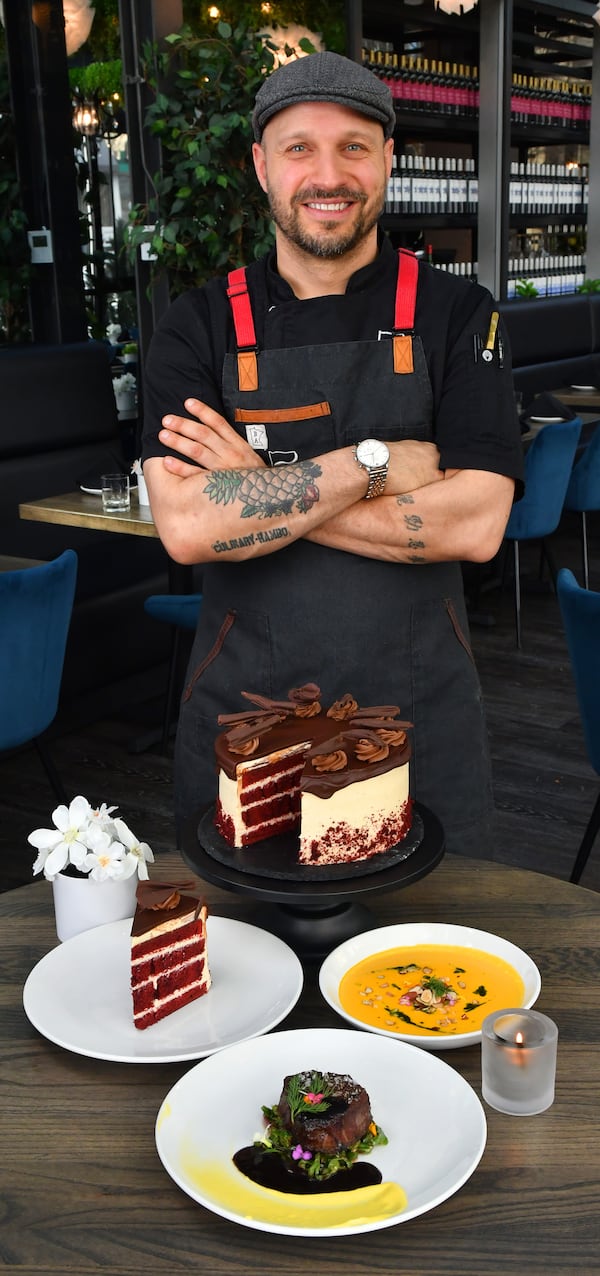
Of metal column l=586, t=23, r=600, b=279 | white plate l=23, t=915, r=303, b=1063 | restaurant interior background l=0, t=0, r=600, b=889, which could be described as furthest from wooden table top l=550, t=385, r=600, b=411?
white plate l=23, t=915, r=303, b=1063

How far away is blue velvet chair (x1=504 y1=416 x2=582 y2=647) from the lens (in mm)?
4902

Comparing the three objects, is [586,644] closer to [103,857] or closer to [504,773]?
[103,857]

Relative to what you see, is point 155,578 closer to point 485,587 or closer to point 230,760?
point 485,587

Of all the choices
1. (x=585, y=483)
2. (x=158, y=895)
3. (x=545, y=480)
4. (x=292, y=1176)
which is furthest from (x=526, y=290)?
(x=292, y=1176)

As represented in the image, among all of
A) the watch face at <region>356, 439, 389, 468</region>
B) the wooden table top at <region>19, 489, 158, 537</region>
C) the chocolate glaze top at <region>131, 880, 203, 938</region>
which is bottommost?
the wooden table top at <region>19, 489, 158, 537</region>

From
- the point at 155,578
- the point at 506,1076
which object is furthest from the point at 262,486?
the point at 155,578

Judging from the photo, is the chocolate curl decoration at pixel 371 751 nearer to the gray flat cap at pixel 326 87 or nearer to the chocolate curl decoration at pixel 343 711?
the chocolate curl decoration at pixel 343 711

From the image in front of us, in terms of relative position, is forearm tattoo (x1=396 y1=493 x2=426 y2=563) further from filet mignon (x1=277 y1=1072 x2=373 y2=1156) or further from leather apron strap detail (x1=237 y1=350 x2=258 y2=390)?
filet mignon (x1=277 y1=1072 x2=373 y2=1156)

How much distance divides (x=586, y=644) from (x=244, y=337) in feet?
3.50

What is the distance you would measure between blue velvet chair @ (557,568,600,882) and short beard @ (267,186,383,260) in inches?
37.5

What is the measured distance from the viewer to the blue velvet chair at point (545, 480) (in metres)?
4.90

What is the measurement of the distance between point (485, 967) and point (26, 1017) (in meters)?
0.48

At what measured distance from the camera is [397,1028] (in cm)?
119

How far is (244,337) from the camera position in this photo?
6.07 ft
